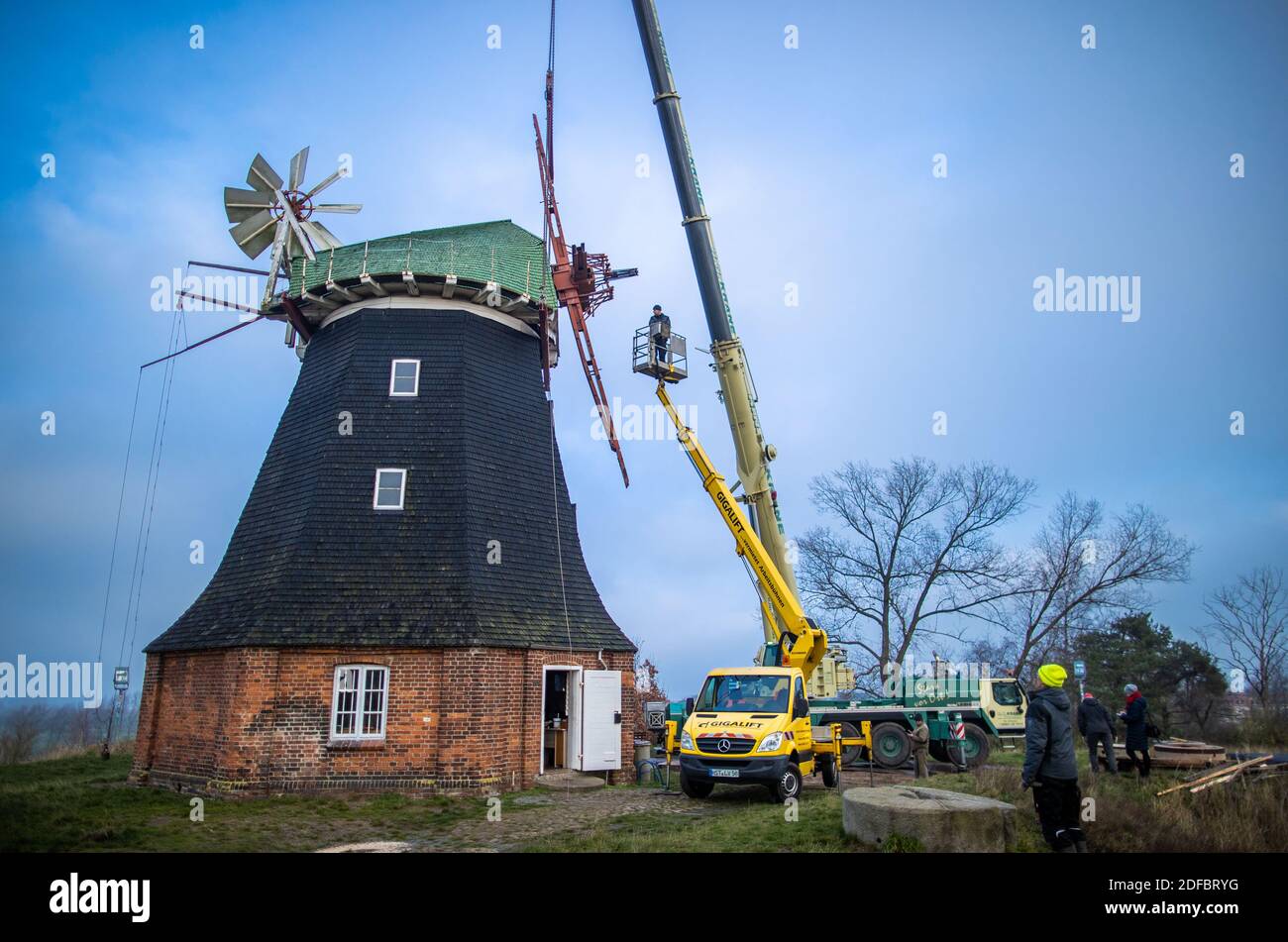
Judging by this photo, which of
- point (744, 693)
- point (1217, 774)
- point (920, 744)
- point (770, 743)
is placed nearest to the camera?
point (1217, 774)

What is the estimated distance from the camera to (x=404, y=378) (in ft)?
59.2

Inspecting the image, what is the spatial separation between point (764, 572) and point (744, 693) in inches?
104

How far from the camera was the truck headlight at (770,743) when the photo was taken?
1229 centimetres

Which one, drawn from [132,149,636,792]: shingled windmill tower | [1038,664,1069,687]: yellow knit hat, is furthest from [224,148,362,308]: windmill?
[1038,664,1069,687]: yellow knit hat

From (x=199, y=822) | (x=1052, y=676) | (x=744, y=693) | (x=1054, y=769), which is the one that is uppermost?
(x=1052, y=676)

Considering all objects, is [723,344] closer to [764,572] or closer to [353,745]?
[764,572]

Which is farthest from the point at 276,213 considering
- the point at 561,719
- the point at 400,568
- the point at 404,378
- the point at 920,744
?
the point at 920,744

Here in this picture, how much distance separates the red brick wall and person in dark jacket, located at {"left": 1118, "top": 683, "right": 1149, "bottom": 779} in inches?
412

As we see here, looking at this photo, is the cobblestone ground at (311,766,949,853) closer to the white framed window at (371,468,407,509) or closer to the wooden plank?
the wooden plank

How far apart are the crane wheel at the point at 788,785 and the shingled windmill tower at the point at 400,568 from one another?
204 inches

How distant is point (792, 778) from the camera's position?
1246 centimetres

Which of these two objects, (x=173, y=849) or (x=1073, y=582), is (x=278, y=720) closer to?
(x=173, y=849)

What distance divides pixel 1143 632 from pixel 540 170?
2830 cm
